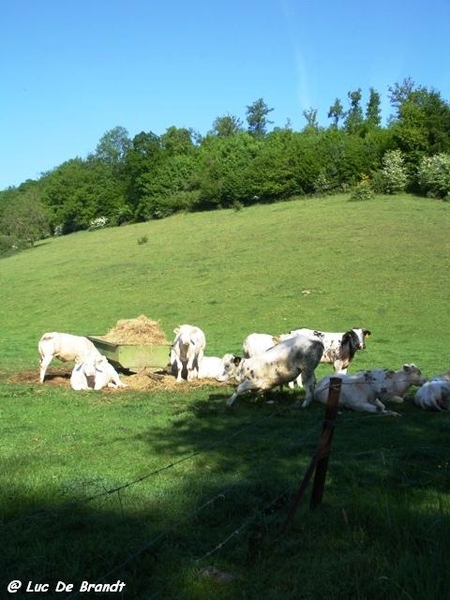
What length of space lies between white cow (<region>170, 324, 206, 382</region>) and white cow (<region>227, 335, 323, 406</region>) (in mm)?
4118

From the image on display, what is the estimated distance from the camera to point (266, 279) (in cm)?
4238

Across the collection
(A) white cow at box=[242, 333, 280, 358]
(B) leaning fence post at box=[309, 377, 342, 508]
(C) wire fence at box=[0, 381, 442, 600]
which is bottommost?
(A) white cow at box=[242, 333, 280, 358]

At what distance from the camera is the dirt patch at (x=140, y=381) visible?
51.0ft

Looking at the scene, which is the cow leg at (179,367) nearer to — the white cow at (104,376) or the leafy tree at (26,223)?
the white cow at (104,376)

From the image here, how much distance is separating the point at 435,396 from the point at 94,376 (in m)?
7.47

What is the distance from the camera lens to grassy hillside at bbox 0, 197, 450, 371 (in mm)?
31219

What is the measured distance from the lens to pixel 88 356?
15.9 m

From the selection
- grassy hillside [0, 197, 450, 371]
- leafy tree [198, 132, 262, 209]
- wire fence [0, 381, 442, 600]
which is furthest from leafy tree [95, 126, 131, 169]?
wire fence [0, 381, 442, 600]

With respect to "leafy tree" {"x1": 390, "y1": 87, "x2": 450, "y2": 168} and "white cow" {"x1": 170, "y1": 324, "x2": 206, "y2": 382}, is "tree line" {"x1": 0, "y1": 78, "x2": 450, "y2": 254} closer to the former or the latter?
"leafy tree" {"x1": 390, "y1": 87, "x2": 450, "y2": 168}

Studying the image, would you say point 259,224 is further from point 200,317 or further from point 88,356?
point 88,356

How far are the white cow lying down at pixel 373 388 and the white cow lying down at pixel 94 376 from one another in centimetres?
518

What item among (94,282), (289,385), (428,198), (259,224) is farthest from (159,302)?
(428,198)

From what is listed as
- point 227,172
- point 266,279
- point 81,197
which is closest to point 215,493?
point 266,279

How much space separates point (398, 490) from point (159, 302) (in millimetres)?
33933
